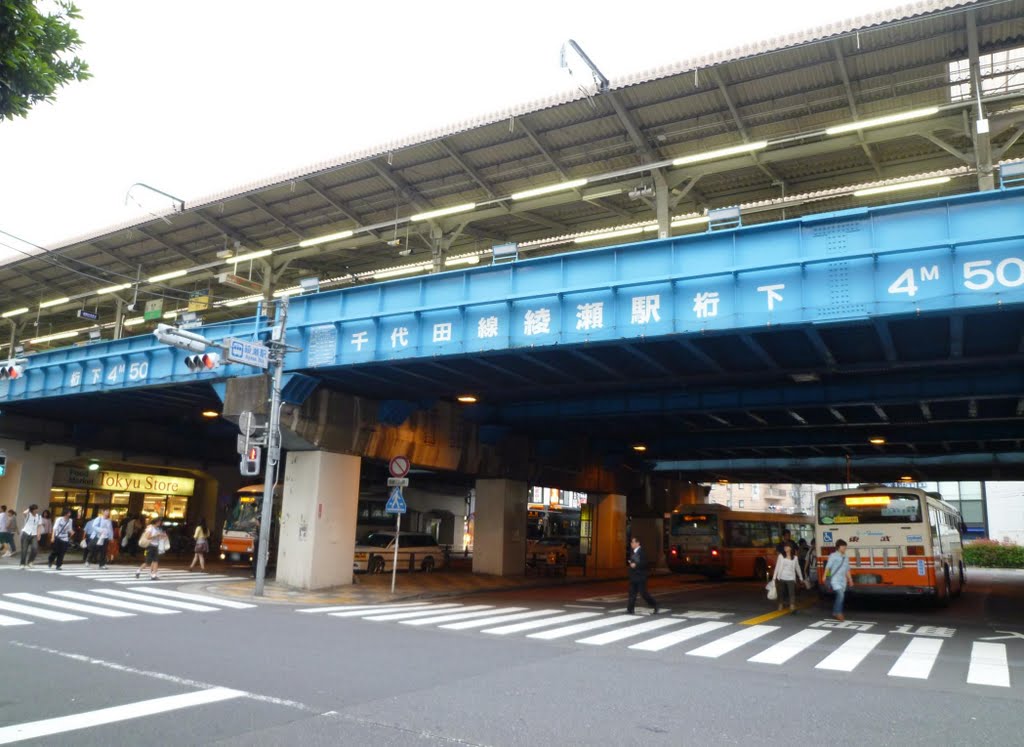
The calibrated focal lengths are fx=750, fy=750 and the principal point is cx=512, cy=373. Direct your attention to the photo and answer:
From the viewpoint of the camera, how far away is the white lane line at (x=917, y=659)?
408 inches

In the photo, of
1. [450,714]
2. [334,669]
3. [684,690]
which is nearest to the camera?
[450,714]

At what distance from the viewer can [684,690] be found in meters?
8.70

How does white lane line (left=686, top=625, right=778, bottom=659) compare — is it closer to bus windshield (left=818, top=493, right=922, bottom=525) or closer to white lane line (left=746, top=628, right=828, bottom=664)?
white lane line (left=746, top=628, right=828, bottom=664)

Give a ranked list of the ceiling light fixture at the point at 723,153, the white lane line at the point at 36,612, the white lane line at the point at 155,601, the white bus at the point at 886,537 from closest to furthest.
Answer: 1. the white lane line at the point at 36,612
2. the white lane line at the point at 155,601
3. the ceiling light fixture at the point at 723,153
4. the white bus at the point at 886,537

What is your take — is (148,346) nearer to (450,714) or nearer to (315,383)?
(315,383)

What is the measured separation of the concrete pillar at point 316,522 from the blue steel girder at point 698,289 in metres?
3.43

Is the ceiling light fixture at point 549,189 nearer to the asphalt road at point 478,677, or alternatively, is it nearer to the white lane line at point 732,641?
the asphalt road at point 478,677

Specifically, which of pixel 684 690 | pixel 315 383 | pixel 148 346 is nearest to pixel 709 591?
pixel 315 383

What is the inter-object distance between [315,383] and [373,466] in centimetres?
2015

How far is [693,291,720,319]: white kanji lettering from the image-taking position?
14.4 meters

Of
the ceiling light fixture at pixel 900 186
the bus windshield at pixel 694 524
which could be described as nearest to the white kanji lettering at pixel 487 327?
the ceiling light fixture at pixel 900 186

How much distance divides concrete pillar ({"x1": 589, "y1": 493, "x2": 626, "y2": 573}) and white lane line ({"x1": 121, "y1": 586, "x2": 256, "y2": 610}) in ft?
73.8

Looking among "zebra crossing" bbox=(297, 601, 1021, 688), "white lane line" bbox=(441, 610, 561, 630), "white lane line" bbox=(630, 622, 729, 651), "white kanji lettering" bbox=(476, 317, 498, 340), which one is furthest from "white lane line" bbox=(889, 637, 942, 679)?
"white kanji lettering" bbox=(476, 317, 498, 340)

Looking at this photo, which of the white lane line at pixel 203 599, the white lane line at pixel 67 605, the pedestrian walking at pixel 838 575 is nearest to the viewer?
the white lane line at pixel 67 605
